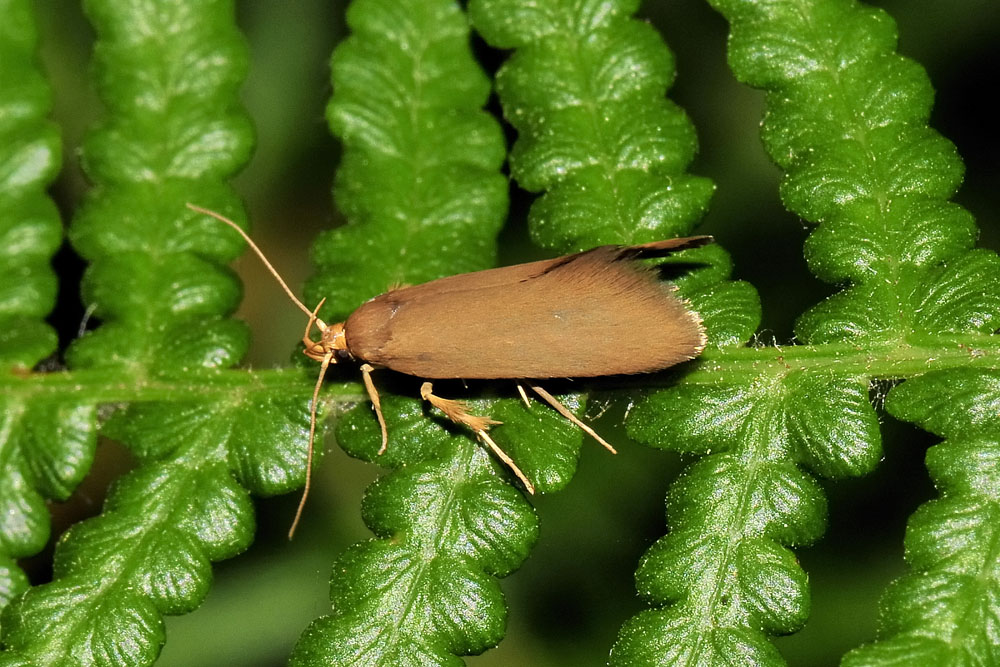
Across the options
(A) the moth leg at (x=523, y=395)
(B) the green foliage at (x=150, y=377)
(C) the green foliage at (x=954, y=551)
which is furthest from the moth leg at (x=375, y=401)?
(C) the green foliage at (x=954, y=551)

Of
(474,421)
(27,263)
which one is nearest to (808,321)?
(474,421)

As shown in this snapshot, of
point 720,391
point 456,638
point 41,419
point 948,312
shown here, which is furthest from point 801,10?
point 41,419

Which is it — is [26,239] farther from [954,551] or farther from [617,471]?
[954,551]

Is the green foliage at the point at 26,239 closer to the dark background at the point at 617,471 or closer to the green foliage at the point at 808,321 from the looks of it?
the dark background at the point at 617,471

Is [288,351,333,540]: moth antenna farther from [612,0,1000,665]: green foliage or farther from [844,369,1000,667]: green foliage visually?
[844,369,1000,667]: green foliage

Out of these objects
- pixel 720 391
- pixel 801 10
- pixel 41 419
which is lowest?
pixel 41 419

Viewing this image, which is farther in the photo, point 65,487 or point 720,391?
point 65,487

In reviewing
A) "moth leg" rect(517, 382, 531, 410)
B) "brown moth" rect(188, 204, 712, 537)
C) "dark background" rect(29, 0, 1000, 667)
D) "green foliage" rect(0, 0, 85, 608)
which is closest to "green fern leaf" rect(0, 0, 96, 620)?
"green foliage" rect(0, 0, 85, 608)

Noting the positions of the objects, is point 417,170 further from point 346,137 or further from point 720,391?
point 720,391
